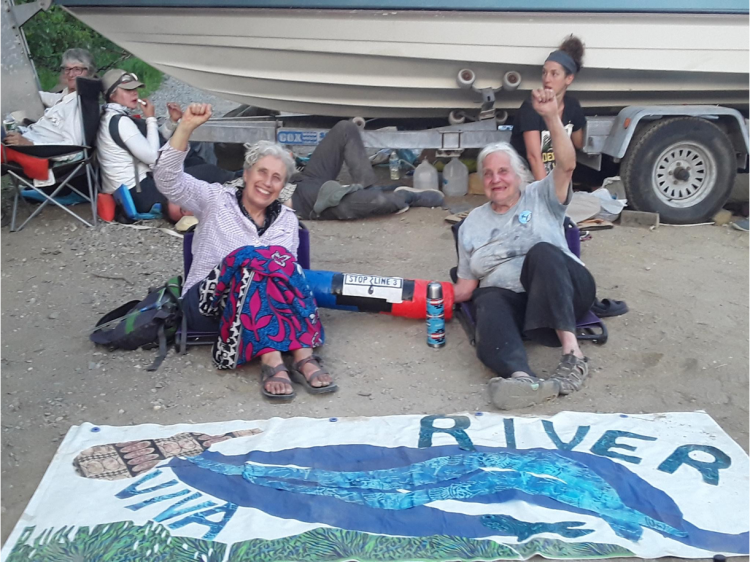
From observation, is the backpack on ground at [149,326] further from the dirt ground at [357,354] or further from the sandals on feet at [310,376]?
the sandals on feet at [310,376]

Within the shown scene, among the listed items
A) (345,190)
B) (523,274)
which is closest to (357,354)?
(523,274)

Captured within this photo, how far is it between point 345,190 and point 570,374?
2.84 meters

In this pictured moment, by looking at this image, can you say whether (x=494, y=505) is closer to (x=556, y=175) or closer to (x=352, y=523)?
(x=352, y=523)

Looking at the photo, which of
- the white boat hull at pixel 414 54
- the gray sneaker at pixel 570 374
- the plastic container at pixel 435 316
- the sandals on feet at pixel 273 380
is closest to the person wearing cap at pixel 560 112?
the white boat hull at pixel 414 54

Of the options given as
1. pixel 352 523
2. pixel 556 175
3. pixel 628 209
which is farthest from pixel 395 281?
pixel 628 209

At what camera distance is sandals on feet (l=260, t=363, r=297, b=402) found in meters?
3.31

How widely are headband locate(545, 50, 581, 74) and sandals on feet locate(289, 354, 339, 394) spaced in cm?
295

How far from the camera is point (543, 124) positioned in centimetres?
549

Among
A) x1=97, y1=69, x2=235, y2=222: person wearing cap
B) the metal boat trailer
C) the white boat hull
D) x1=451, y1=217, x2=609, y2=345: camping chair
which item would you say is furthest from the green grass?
x1=451, y1=217, x2=609, y2=345: camping chair

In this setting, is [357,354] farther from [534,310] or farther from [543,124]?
[543,124]

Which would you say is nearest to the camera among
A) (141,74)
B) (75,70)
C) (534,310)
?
(534,310)

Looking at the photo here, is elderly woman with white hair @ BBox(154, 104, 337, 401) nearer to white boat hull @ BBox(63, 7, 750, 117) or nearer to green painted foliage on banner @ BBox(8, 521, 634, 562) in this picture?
green painted foliage on banner @ BBox(8, 521, 634, 562)

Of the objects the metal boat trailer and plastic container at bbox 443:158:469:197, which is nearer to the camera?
the metal boat trailer

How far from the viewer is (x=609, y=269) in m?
4.85
